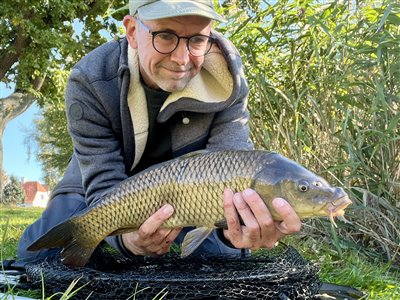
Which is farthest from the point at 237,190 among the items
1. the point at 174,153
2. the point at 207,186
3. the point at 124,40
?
the point at 124,40

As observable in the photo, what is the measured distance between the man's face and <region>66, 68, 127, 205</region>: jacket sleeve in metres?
0.17

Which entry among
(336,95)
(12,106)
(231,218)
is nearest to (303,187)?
(231,218)

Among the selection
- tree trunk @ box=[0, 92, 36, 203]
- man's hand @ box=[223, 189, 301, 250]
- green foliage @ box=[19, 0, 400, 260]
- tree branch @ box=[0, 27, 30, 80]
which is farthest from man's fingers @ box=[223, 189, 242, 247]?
tree trunk @ box=[0, 92, 36, 203]

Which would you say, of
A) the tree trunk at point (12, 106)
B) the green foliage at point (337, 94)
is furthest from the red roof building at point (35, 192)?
the green foliage at point (337, 94)

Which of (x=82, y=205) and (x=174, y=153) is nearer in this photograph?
(x=174, y=153)

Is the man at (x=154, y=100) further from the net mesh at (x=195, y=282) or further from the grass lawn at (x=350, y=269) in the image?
the grass lawn at (x=350, y=269)

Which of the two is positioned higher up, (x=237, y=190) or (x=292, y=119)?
(x=237, y=190)

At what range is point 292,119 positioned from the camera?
2.57 meters

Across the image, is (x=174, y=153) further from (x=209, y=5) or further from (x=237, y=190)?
(x=237, y=190)

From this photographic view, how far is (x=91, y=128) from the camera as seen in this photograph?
169cm

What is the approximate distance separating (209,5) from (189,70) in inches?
6.7

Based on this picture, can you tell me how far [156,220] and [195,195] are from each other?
12cm

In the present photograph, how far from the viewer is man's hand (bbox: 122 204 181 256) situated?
128 centimetres

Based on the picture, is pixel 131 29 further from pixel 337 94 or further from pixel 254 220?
pixel 337 94
